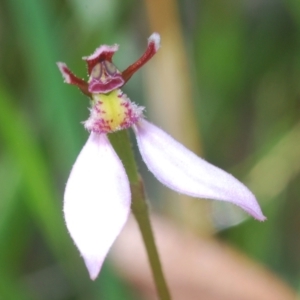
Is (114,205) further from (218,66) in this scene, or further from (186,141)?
(218,66)

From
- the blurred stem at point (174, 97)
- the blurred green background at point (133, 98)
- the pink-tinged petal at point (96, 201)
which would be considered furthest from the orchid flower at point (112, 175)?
the blurred stem at point (174, 97)

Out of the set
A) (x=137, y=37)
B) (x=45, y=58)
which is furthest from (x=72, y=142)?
(x=137, y=37)

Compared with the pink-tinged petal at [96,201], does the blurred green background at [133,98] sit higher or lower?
higher

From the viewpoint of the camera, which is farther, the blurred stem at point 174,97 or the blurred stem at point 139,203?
the blurred stem at point 174,97

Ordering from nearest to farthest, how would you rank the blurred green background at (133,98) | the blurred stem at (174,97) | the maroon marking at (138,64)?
1. the maroon marking at (138,64)
2. the blurred green background at (133,98)
3. the blurred stem at (174,97)

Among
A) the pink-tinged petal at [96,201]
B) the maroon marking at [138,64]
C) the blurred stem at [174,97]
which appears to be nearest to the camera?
the pink-tinged petal at [96,201]

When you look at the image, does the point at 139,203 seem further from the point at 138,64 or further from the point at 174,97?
the point at 174,97

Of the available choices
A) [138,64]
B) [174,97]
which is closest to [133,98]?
[174,97]

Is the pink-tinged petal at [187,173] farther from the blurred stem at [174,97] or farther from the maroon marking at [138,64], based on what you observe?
the blurred stem at [174,97]
